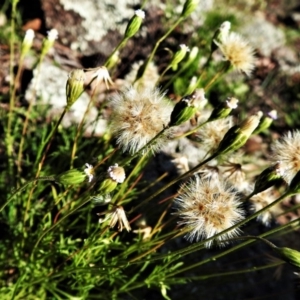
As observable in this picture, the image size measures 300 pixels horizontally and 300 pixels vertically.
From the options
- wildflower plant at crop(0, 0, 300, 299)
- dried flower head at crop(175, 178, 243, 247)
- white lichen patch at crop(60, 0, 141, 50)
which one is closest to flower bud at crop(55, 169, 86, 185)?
wildflower plant at crop(0, 0, 300, 299)

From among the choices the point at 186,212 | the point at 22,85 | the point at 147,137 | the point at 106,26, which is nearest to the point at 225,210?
the point at 186,212

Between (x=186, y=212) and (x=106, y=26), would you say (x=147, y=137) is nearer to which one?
(x=186, y=212)

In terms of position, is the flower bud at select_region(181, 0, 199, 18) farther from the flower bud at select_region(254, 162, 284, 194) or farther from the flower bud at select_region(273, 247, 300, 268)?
the flower bud at select_region(273, 247, 300, 268)

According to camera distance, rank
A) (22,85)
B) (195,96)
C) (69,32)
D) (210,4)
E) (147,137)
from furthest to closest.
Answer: (210,4) → (69,32) → (22,85) → (147,137) → (195,96)

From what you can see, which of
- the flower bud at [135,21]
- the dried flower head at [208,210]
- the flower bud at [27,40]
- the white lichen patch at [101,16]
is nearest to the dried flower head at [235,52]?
the flower bud at [135,21]

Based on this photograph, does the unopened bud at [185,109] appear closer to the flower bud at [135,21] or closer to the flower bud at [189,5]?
the flower bud at [135,21]
